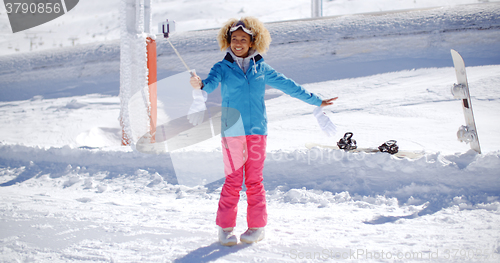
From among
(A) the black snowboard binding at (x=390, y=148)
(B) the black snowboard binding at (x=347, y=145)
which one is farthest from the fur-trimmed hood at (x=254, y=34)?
(A) the black snowboard binding at (x=390, y=148)

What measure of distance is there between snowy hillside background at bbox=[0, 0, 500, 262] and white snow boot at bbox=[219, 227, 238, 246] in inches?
2.2

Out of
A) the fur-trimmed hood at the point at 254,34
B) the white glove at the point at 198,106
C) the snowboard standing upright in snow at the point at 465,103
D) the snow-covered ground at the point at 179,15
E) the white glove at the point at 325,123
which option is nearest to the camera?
the white glove at the point at 198,106

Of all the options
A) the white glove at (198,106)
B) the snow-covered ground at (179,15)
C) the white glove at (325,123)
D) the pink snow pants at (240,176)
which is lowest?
the pink snow pants at (240,176)

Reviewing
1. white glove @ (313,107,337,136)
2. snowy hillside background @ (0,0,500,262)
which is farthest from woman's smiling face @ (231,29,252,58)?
snowy hillside background @ (0,0,500,262)

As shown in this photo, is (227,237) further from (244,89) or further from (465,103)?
(465,103)

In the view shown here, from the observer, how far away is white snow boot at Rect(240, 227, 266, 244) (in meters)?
1.97

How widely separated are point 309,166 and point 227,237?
1.41 m

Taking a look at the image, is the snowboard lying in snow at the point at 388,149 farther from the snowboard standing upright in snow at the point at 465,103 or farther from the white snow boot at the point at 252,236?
the white snow boot at the point at 252,236

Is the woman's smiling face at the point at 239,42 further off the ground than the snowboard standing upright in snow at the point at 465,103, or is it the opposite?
the woman's smiling face at the point at 239,42

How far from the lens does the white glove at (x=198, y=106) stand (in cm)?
193

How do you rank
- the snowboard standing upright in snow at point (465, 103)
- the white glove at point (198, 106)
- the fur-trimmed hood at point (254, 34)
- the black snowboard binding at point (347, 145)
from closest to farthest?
the white glove at point (198, 106) → the fur-trimmed hood at point (254, 34) → the snowboard standing upright in snow at point (465, 103) → the black snowboard binding at point (347, 145)

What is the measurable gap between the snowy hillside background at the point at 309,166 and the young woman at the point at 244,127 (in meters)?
0.17

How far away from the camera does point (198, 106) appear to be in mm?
1954

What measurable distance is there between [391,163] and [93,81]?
25.9 ft
